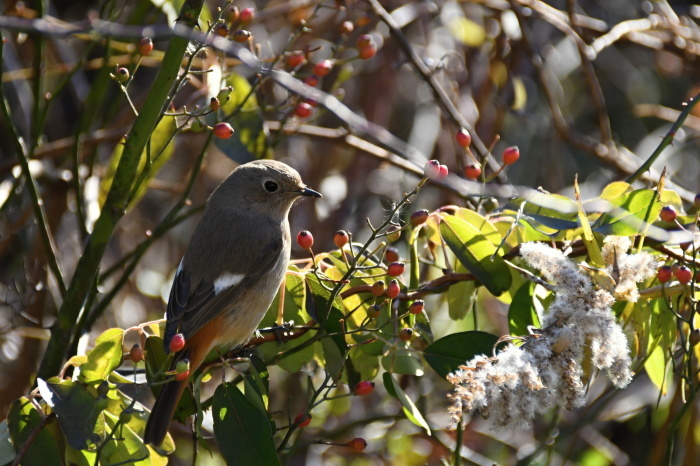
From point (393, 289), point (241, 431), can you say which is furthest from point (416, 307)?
point (241, 431)

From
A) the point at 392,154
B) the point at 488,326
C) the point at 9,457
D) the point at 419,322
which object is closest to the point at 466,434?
the point at 488,326

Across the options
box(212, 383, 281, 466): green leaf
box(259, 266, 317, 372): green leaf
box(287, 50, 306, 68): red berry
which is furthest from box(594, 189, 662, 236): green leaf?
box(287, 50, 306, 68): red berry

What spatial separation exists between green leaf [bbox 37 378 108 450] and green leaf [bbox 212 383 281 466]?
35cm

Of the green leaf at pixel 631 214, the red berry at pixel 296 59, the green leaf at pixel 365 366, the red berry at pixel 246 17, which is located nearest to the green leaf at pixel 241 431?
the green leaf at pixel 365 366

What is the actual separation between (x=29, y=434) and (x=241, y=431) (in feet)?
2.09

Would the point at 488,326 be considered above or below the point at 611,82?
below

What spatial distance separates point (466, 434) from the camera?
4742 millimetres

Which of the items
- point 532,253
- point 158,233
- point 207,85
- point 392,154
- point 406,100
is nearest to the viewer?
point 532,253

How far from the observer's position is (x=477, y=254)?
259cm

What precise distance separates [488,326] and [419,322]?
2.12 meters

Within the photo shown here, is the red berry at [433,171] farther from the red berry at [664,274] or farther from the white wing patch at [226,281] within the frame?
the white wing patch at [226,281]

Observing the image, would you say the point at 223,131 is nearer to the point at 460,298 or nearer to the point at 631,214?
the point at 460,298

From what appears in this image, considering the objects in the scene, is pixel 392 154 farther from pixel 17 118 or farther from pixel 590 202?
pixel 17 118

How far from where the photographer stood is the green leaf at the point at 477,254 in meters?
2.57
